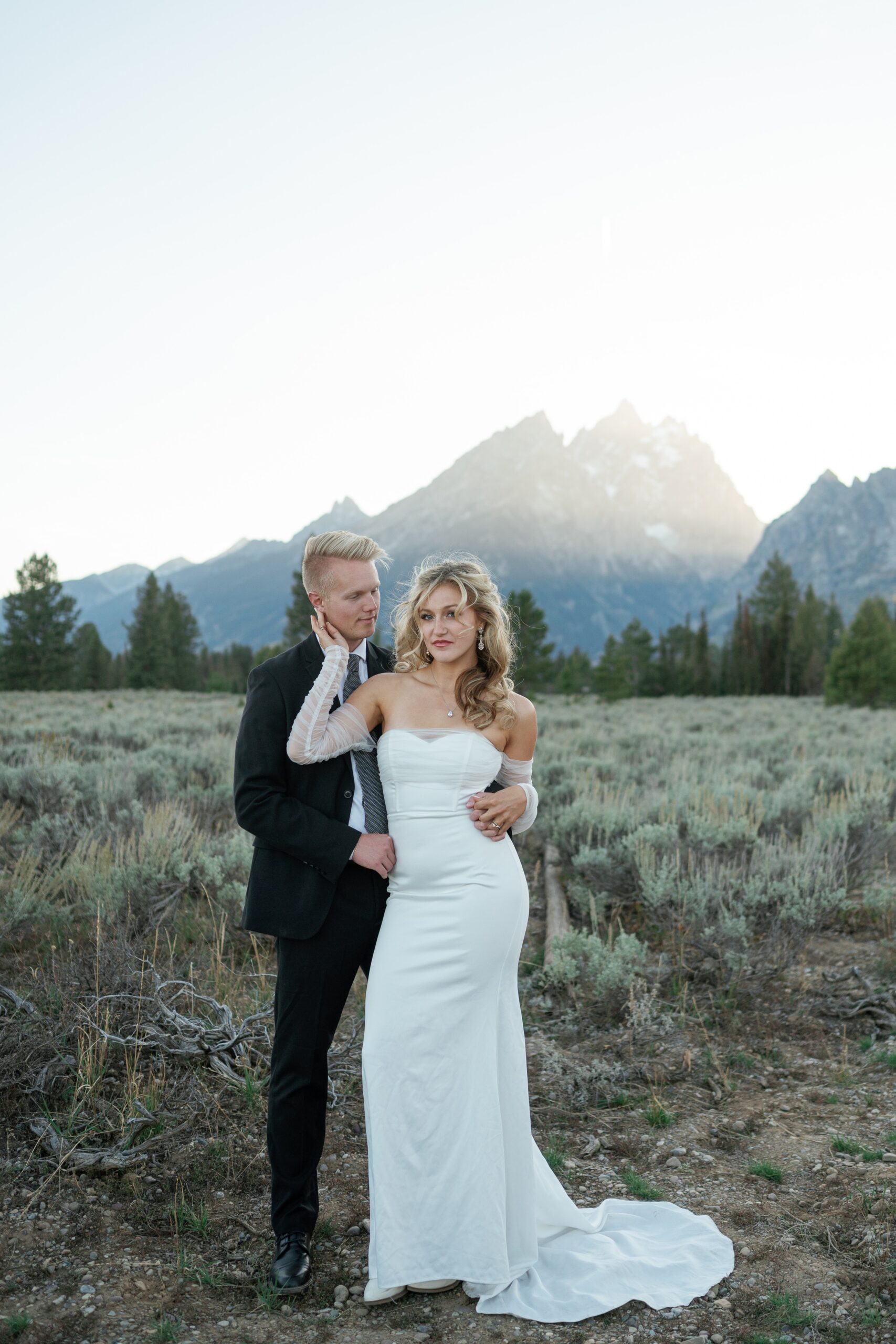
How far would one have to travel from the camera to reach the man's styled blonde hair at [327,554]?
9.52 ft

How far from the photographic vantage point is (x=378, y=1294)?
2.79m

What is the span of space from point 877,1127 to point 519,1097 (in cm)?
216

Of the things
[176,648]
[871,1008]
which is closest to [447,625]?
[871,1008]

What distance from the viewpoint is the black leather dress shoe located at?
2848 mm

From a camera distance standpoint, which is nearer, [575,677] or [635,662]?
[575,677]

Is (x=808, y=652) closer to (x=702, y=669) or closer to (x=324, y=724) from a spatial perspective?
(x=702, y=669)

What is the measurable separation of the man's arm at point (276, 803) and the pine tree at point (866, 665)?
33.5 meters

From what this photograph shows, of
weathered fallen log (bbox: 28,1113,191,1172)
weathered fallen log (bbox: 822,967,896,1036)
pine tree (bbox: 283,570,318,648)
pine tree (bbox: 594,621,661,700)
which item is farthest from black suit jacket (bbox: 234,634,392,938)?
pine tree (bbox: 594,621,661,700)

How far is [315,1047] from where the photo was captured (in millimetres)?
2938

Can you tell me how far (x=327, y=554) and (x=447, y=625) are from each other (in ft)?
1.62

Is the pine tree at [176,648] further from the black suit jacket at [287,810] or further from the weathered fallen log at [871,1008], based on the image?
the black suit jacket at [287,810]

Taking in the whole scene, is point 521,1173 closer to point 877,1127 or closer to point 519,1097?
point 519,1097

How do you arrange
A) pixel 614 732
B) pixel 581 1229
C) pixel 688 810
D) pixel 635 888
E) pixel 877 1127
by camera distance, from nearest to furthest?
pixel 581 1229
pixel 877 1127
pixel 635 888
pixel 688 810
pixel 614 732

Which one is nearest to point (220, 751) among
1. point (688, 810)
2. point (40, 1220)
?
point (688, 810)
